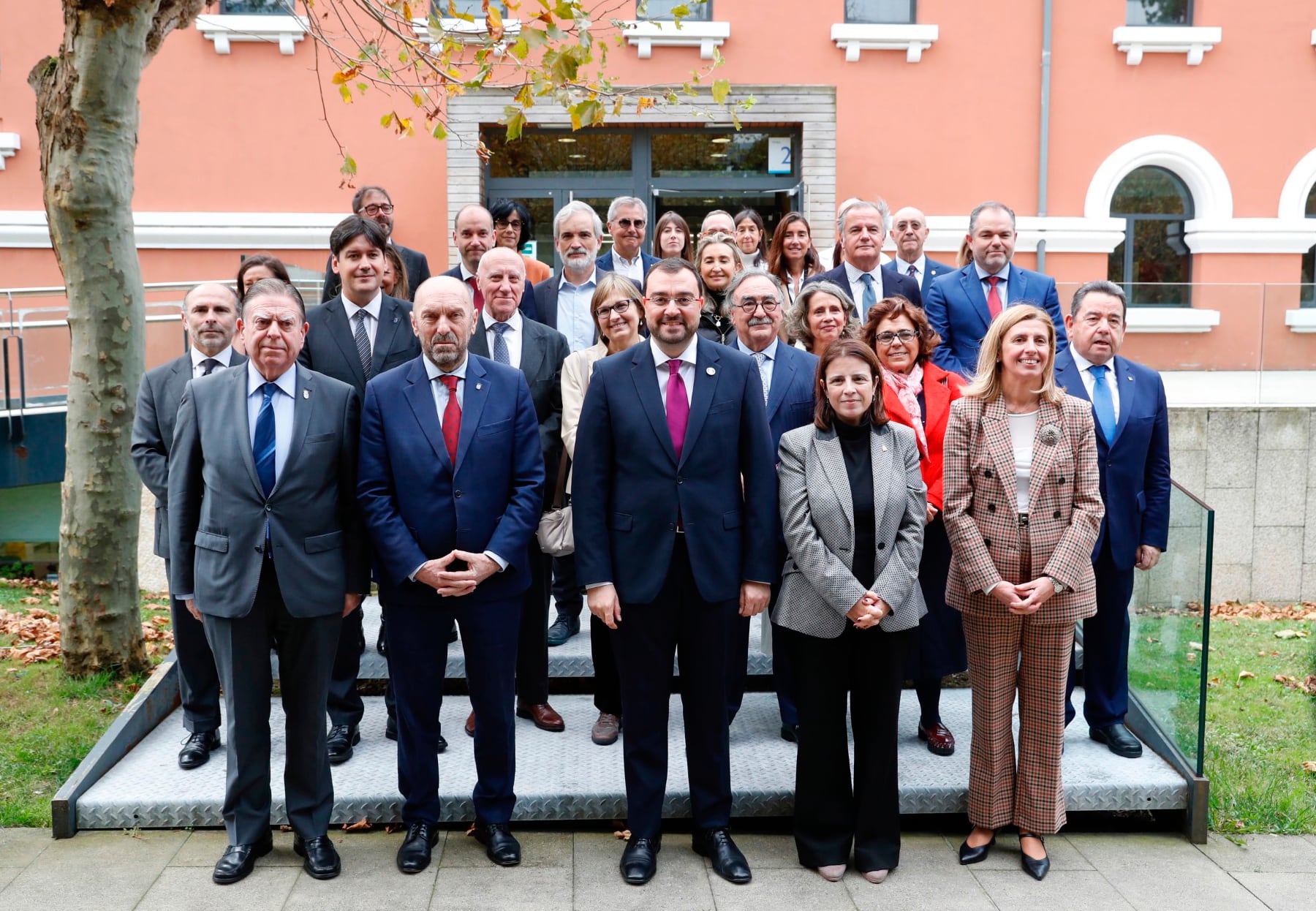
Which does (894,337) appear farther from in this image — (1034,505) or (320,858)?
(320,858)

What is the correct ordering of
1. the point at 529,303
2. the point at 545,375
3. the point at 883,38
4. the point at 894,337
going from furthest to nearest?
the point at 883,38 < the point at 529,303 < the point at 545,375 < the point at 894,337

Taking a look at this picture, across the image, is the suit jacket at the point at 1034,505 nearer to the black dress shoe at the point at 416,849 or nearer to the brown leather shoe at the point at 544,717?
the brown leather shoe at the point at 544,717

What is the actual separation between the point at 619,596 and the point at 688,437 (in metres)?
0.67

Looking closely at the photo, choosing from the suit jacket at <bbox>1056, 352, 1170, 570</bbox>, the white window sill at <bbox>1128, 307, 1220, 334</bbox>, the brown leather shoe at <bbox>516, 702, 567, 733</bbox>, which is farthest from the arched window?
the brown leather shoe at <bbox>516, 702, 567, 733</bbox>

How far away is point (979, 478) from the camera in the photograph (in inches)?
178

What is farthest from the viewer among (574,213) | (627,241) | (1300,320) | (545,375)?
(1300,320)

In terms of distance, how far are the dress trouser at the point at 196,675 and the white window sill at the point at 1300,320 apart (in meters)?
9.37

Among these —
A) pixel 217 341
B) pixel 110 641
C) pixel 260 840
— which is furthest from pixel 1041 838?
pixel 110 641

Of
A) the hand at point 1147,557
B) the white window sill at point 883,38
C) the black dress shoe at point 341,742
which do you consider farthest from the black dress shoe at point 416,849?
the white window sill at point 883,38

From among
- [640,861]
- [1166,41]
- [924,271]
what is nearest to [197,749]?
[640,861]

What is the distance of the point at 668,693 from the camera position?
4.48 metres

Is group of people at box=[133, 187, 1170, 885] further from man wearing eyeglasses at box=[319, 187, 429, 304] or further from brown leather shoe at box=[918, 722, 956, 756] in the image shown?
man wearing eyeglasses at box=[319, 187, 429, 304]

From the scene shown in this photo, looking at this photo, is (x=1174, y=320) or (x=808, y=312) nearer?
(x=808, y=312)

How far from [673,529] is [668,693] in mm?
667
